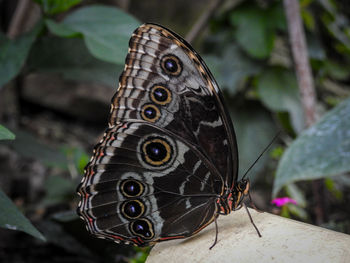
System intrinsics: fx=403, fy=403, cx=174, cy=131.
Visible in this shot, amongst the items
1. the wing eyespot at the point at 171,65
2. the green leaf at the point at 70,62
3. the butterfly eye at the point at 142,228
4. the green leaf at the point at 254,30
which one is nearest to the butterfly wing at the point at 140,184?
the butterfly eye at the point at 142,228

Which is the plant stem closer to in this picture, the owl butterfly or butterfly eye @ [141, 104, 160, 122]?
the owl butterfly

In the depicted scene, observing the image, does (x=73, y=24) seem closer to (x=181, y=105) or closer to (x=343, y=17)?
(x=181, y=105)

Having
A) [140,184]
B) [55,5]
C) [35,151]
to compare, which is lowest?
[35,151]

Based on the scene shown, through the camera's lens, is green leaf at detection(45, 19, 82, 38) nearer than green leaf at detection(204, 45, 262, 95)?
Yes

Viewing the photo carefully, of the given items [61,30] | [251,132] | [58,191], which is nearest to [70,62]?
[61,30]

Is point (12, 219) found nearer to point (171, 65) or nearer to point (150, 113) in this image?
point (150, 113)

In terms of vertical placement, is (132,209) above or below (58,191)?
above

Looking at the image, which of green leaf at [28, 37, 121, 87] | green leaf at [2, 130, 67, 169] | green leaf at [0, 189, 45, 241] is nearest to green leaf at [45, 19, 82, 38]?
green leaf at [28, 37, 121, 87]

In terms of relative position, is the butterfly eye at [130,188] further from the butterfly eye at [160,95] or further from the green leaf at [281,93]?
the green leaf at [281,93]
